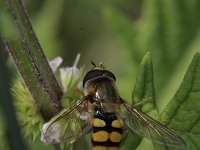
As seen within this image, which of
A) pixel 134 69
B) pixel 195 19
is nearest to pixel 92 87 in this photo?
pixel 134 69

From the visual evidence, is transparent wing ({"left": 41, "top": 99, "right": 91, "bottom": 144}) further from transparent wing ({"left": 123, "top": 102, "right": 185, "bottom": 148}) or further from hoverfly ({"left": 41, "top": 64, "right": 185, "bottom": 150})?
transparent wing ({"left": 123, "top": 102, "right": 185, "bottom": 148})

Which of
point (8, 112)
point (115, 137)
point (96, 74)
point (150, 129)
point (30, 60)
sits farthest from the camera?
point (96, 74)

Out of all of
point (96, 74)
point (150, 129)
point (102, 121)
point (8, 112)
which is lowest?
point (150, 129)

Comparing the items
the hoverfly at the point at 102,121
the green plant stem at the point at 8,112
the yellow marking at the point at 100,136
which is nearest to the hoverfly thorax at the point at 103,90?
the hoverfly at the point at 102,121

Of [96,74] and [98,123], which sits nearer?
[98,123]

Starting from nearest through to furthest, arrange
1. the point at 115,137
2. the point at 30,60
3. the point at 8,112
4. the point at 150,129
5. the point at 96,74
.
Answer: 1. the point at 8,112
2. the point at 30,60
3. the point at 115,137
4. the point at 150,129
5. the point at 96,74

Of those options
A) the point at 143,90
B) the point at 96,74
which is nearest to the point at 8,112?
the point at 143,90

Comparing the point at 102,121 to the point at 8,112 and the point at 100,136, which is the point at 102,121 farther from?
the point at 8,112

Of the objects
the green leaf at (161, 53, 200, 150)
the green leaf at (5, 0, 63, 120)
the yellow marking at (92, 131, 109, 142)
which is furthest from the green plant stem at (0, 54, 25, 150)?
the green leaf at (161, 53, 200, 150)
